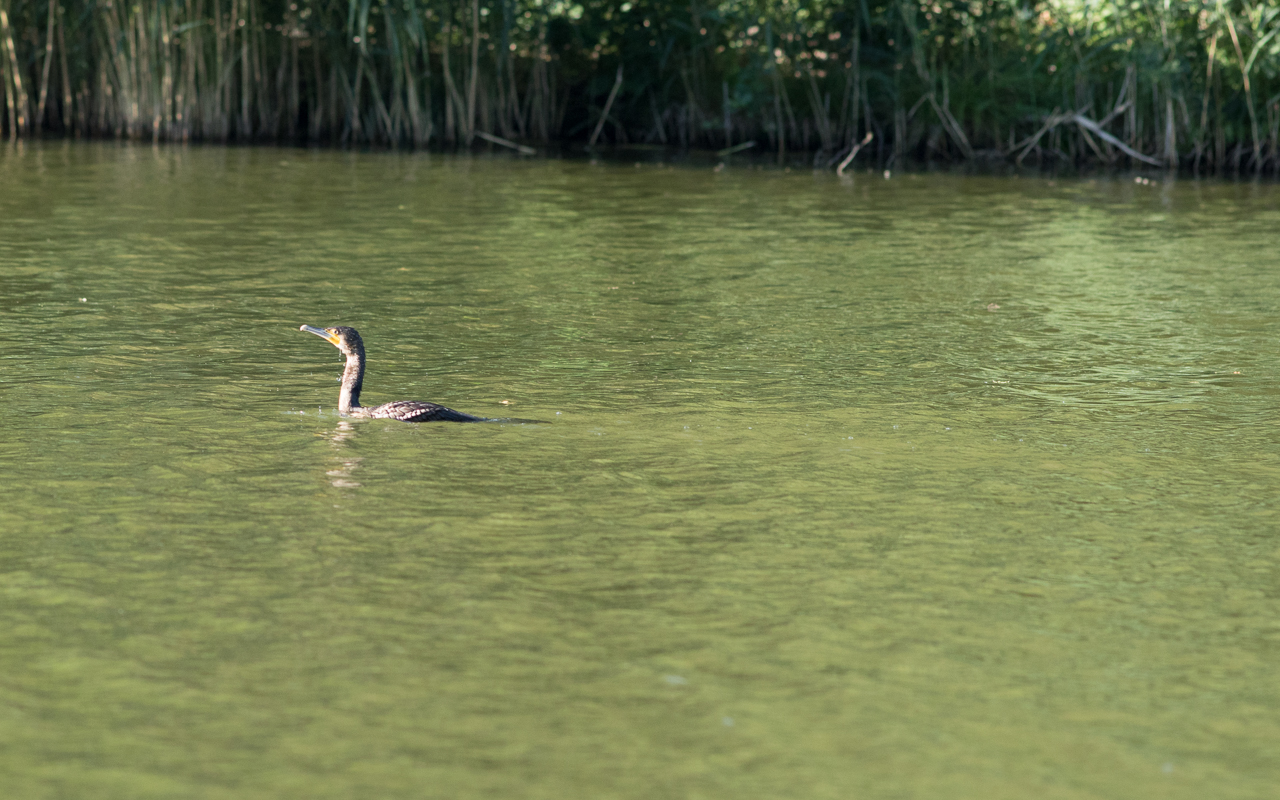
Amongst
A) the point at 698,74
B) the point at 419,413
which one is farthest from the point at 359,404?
the point at 698,74

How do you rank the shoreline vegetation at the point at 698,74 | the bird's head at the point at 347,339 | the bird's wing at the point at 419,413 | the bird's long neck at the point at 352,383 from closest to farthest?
1. the bird's wing at the point at 419,413
2. the bird's long neck at the point at 352,383
3. the bird's head at the point at 347,339
4. the shoreline vegetation at the point at 698,74

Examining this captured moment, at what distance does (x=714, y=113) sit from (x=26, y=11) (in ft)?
27.2

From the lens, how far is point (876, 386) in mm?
7906

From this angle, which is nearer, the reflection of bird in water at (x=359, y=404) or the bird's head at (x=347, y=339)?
the reflection of bird in water at (x=359, y=404)

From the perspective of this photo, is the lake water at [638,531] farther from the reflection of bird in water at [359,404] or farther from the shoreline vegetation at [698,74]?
the shoreline vegetation at [698,74]

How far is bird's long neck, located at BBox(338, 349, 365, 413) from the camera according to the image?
719 centimetres

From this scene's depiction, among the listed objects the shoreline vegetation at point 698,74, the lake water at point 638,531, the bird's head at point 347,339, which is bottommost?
the lake water at point 638,531

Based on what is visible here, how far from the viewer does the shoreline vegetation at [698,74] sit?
58.4 ft

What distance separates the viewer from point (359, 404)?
728 centimetres

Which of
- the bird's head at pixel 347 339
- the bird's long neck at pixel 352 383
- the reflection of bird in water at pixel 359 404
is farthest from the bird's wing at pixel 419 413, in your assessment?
the bird's head at pixel 347 339

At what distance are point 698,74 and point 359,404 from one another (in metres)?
14.0

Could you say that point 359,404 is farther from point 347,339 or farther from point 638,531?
point 638,531

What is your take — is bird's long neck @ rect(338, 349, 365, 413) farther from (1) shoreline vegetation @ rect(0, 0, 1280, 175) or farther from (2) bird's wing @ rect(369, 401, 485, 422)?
(1) shoreline vegetation @ rect(0, 0, 1280, 175)

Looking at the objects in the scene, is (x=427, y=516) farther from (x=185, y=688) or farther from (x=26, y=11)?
(x=26, y=11)
